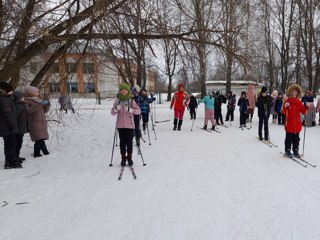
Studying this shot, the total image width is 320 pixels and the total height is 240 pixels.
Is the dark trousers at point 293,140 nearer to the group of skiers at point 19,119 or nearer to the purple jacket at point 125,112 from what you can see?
the purple jacket at point 125,112

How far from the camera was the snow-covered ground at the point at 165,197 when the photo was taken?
3570 millimetres

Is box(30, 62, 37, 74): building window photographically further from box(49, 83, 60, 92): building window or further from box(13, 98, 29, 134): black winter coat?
box(13, 98, 29, 134): black winter coat

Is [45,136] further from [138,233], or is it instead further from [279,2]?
[279,2]

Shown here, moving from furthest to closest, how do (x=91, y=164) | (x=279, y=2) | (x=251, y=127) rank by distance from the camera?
(x=279, y=2)
(x=251, y=127)
(x=91, y=164)

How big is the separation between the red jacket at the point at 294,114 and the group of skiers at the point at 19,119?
6.18m

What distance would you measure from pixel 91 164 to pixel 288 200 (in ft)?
14.2

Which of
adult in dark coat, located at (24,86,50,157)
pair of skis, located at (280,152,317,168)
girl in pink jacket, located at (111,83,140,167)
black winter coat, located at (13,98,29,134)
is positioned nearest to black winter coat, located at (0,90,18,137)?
black winter coat, located at (13,98,29,134)

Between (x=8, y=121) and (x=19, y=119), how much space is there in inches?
27.1

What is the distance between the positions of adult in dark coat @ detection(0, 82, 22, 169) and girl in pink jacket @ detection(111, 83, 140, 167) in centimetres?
217

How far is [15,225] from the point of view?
12.3ft

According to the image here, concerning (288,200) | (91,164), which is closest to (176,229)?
(288,200)

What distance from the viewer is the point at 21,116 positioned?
692 centimetres

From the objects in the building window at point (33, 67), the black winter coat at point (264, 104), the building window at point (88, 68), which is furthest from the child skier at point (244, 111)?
the building window at point (33, 67)

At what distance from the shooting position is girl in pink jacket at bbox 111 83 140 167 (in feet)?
20.7
